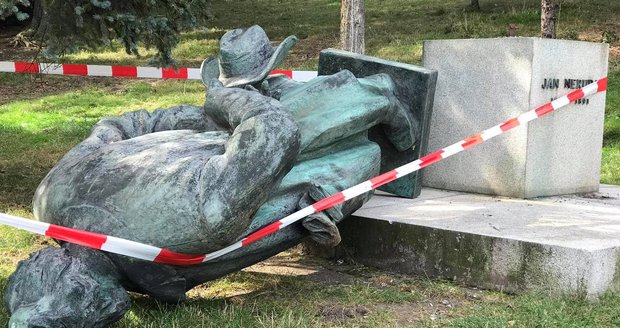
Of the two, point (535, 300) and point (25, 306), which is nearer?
point (25, 306)

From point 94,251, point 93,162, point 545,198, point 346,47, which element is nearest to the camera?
point 94,251

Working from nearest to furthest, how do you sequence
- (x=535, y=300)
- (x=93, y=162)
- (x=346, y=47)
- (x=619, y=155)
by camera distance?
(x=93, y=162)
(x=535, y=300)
(x=619, y=155)
(x=346, y=47)

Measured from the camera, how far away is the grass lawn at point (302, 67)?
11.4ft

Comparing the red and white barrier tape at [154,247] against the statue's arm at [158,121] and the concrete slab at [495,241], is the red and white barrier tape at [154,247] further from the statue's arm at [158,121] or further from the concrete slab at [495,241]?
the statue's arm at [158,121]

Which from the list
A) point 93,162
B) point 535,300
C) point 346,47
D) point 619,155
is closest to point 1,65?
point 346,47

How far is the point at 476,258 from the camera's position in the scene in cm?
402

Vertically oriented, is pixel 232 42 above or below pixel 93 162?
above

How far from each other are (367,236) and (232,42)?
1.36 m

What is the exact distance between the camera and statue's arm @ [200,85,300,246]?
9.70ft

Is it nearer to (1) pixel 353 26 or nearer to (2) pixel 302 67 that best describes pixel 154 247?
(1) pixel 353 26

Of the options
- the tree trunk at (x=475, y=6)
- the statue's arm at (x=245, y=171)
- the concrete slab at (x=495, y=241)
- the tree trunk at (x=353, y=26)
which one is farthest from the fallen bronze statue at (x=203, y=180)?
the tree trunk at (x=475, y=6)

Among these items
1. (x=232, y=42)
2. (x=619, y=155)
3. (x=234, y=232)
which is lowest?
(x=619, y=155)

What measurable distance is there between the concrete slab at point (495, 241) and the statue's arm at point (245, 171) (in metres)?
1.34

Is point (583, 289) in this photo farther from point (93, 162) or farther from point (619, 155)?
point (619, 155)
